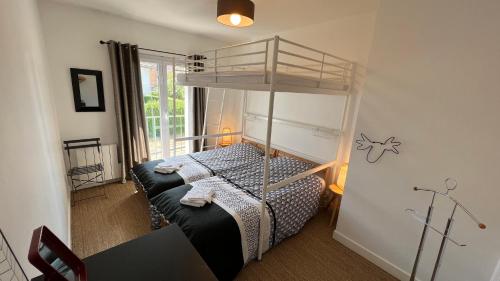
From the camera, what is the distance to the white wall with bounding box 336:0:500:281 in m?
1.48

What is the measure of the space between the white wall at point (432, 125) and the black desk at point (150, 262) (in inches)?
74.8

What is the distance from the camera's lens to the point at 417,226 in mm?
1845

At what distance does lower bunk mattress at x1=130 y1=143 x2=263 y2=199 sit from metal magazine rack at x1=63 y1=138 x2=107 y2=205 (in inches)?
24.9

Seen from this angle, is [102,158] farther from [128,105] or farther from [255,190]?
[255,190]

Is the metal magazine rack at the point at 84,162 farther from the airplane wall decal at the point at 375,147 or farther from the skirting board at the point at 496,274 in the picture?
the skirting board at the point at 496,274

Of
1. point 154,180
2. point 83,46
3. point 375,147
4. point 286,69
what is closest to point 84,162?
point 154,180

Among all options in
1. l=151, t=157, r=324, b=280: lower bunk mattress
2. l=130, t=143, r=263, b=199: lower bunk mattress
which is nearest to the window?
l=130, t=143, r=263, b=199: lower bunk mattress

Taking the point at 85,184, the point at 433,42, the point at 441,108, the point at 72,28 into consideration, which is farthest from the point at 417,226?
the point at 72,28

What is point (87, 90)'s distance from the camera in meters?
3.04

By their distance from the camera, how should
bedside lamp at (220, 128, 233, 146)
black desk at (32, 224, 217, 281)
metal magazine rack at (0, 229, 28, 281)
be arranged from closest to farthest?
metal magazine rack at (0, 229, 28, 281), black desk at (32, 224, 217, 281), bedside lamp at (220, 128, 233, 146)

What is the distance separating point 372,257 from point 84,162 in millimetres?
3910

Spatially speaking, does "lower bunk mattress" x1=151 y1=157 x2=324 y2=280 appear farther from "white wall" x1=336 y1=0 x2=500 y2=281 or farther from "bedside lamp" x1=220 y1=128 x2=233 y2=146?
"bedside lamp" x1=220 y1=128 x2=233 y2=146

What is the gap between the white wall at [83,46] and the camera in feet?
8.95

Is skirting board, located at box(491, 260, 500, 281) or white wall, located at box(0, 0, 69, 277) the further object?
skirting board, located at box(491, 260, 500, 281)
